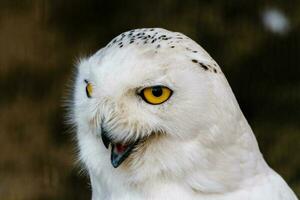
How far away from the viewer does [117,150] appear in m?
2.35

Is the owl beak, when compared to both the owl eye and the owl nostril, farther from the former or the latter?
the owl eye

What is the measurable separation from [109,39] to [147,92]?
2570 millimetres

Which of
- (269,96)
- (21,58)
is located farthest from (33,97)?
(269,96)

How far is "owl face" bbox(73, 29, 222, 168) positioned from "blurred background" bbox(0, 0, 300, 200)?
2.30 metres

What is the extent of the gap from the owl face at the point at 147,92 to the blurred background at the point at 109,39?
2.30 metres

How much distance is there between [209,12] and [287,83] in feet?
2.37

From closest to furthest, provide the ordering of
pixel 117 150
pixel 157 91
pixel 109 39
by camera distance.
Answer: pixel 157 91, pixel 117 150, pixel 109 39

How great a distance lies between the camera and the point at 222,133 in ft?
7.48

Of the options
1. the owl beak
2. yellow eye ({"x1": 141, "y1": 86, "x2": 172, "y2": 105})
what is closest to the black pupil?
yellow eye ({"x1": 141, "y1": 86, "x2": 172, "y2": 105})

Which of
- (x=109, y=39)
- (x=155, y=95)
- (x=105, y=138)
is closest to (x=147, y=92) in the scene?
(x=155, y=95)

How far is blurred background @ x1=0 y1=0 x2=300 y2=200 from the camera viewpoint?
15.4 feet

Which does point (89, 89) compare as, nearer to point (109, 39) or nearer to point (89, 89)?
point (89, 89)

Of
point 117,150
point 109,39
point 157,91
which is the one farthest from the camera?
point 109,39

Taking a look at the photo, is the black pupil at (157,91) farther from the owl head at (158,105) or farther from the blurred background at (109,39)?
the blurred background at (109,39)
